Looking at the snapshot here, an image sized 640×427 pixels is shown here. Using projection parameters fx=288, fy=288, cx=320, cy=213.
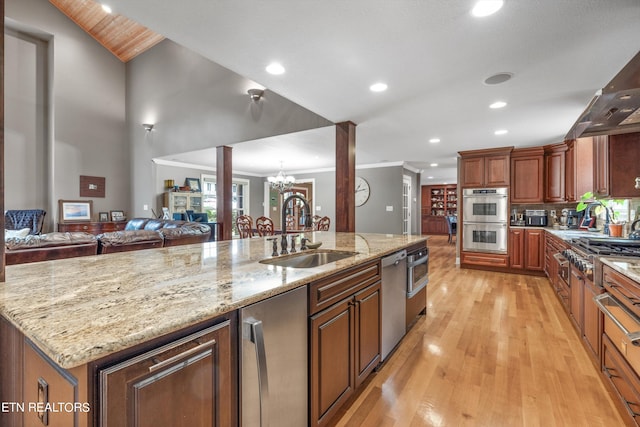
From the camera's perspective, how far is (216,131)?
551cm

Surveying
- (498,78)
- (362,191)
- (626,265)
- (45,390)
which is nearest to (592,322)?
(626,265)

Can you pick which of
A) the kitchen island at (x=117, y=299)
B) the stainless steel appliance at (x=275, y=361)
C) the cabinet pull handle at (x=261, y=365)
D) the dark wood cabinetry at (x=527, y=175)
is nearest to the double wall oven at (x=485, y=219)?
the dark wood cabinetry at (x=527, y=175)

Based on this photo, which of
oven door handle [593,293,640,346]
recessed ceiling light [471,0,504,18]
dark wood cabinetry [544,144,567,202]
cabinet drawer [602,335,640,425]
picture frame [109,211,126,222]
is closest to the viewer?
oven door handle [593,293,640,346]

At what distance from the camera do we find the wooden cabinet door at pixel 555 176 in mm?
4637

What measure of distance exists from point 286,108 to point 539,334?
4157mm

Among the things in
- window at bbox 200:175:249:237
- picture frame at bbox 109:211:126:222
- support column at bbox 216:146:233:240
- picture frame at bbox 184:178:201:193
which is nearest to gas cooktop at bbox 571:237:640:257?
support column at bbox 216:146:233:240

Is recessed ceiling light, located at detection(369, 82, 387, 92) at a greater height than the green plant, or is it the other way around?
recessed ceiling light, located at detection(369, 82, 387, 92)

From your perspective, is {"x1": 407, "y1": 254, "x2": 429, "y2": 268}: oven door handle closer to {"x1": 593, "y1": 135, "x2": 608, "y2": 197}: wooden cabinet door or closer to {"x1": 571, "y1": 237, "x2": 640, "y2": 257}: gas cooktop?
{"x1": 571, "y1": 237, "x2": 640, "y2": 257}: gas cooktop

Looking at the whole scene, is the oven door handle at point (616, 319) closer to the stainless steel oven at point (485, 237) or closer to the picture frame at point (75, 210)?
→ the stainless steel oven at point (485, 237)

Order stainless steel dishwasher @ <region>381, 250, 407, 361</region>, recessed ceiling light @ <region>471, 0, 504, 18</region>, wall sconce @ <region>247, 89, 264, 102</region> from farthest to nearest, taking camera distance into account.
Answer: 1. wall sconce @ <region>247, 89, 264, 102</region>
2. stainless steel dishwasher @ <region>381, 250, 407, 361</region>
3. recessed ceiling light @ <region>471, 0, 504, 18</region>

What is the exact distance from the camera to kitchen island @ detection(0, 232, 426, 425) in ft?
2.17

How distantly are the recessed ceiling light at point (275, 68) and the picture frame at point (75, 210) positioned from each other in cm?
658

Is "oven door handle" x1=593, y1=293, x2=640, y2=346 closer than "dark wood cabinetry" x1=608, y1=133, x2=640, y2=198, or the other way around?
"oven door handle" x1=593, y1=293, x2=640, y2=346

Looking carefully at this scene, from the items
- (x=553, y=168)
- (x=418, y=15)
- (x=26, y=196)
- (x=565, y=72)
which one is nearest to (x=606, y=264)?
(x=565, y=72)
